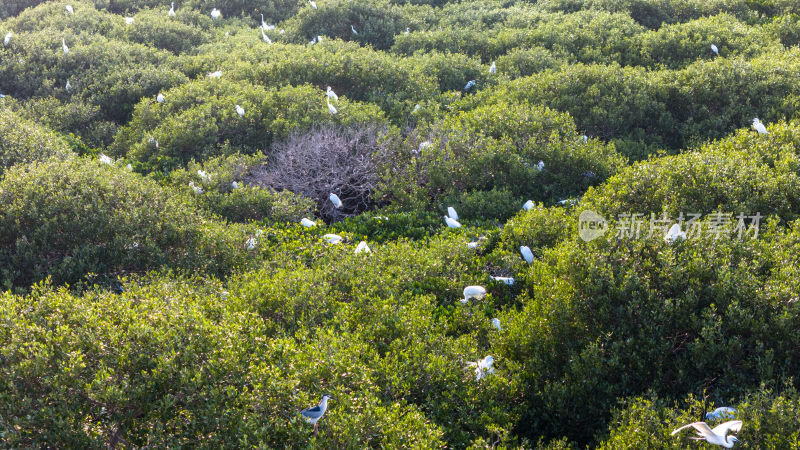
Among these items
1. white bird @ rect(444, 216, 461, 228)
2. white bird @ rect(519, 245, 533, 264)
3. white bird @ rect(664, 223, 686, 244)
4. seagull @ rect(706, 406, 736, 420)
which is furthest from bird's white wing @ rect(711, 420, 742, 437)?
white bird @ rect(444, 216, 461, 228)

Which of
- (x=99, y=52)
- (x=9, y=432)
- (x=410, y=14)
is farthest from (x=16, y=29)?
(x=9, y=432)

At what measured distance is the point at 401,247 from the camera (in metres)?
6.78

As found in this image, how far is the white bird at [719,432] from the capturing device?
3.50 meters

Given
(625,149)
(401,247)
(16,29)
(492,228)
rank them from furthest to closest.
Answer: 1. (16,29)
2. (625,149)
3. (492,228)
4. (401,247)

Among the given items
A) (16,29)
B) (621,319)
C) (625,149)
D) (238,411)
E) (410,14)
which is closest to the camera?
(238,411)

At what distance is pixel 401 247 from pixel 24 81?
863cm

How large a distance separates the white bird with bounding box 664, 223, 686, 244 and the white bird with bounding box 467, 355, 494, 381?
6.01 feet

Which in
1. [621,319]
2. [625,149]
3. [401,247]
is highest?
[621,319]

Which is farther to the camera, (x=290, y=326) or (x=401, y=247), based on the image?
(x=401, y=247)

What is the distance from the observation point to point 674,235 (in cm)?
519

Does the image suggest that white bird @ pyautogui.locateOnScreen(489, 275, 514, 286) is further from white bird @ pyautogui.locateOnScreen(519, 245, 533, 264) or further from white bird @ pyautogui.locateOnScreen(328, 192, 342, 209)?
white bird @ pyautogui.locateOnScreen(328, 192, 342, 209)

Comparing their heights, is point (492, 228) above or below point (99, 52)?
below

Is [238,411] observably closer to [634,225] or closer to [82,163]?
[634,225]

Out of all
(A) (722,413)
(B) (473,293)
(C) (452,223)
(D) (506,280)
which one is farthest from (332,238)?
(A) (722,413)
